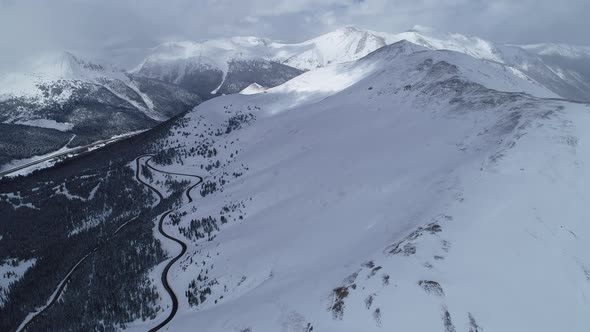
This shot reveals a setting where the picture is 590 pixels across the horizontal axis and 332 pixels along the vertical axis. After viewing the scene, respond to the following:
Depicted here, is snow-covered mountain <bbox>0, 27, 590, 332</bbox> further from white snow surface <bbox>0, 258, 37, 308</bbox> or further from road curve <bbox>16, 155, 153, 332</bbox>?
white snow surface <bbox>0, 258, 37, 308</bbox>

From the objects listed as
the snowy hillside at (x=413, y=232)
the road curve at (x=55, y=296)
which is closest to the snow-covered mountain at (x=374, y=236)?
the snowy hillside at (x=413, y=232)

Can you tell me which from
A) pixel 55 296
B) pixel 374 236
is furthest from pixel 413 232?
pixel 55 296

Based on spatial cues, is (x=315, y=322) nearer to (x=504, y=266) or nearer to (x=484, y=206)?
(x=504, y=266)

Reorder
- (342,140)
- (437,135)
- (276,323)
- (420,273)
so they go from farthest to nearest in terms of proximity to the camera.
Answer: (342,140) < (437,135) < (276,323) < (420,273)

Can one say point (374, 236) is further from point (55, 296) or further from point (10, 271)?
point (10, 271)

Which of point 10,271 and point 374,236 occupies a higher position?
point 10,271

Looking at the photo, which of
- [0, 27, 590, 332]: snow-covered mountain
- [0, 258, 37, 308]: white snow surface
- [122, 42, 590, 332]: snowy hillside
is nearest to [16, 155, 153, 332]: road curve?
[0, 27, 590, 332]: snow-covered mountain

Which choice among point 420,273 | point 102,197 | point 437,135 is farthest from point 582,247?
point 102,197

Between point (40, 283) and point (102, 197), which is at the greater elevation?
point (102, 197)

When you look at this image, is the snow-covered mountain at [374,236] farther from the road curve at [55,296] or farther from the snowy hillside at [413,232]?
the road curve at [55,296]
